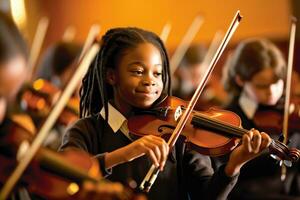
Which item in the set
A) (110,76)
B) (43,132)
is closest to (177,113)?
(110,76)

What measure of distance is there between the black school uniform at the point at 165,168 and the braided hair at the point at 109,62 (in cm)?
5

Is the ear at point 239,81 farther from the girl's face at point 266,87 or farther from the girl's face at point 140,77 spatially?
the girl's face at point 140,77

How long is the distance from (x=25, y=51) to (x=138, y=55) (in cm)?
44

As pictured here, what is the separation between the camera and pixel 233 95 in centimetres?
231

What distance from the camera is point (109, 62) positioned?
1538 mm

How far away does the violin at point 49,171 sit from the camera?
1083 millimetres

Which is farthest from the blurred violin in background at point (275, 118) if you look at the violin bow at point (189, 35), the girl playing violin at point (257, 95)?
the violin bow at point (189, 35)

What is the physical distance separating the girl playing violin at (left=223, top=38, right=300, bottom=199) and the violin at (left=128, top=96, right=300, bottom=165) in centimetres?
58

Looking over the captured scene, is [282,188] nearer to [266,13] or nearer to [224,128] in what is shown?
[224,128]

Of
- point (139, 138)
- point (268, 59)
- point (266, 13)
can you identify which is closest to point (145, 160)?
point (139, 138)

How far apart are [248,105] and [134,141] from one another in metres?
0.86

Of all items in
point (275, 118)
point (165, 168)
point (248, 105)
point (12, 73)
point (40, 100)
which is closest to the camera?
point (12, 73)

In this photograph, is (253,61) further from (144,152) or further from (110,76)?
(144,152)

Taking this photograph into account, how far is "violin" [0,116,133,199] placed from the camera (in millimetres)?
1083
